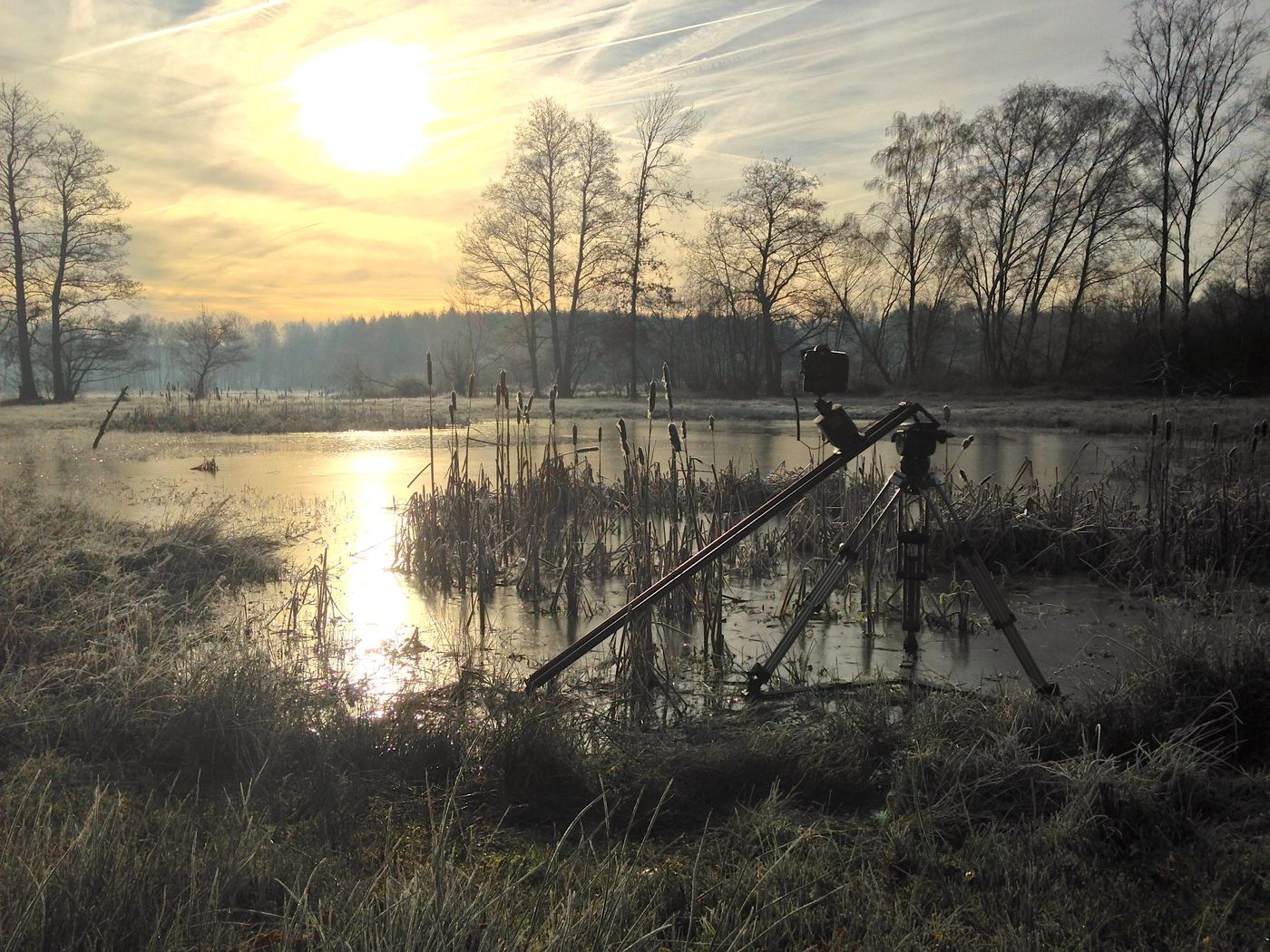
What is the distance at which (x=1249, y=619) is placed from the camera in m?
3.62

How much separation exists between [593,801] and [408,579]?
3.94 metres

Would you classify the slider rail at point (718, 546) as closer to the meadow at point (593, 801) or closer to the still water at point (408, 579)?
the meadow at point (593, 801)

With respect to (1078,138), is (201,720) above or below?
below

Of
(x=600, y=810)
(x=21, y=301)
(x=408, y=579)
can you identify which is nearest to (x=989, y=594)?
(x=600, y=810)

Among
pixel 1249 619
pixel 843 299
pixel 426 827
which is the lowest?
pixel 426 827

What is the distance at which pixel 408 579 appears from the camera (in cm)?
599

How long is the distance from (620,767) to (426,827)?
61 cm

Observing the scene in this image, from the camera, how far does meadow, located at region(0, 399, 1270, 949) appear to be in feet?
5.98

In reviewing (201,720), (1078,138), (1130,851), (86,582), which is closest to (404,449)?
(86,582)

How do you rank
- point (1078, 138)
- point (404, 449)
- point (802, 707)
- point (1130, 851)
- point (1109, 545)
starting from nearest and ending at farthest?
point (1130, 851) → point (802, 707) → point (1109, 545) → point (404, 449) → point (1078, 138)

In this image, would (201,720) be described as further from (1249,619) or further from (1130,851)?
(1249,619)

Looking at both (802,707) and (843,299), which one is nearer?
(802,707)

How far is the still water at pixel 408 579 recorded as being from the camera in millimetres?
4062

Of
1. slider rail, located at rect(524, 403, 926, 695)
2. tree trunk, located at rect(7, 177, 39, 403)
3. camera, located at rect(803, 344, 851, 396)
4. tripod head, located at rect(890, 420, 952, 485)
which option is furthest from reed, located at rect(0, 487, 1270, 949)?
tree trunk, located at rect(7, 177, 39, 403)
